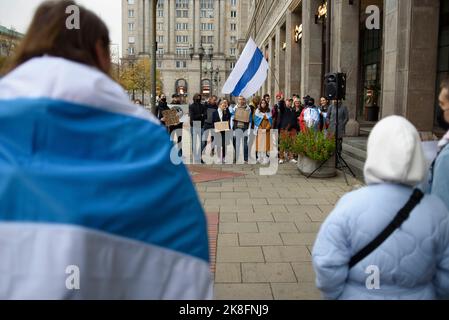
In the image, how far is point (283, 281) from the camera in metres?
5.43

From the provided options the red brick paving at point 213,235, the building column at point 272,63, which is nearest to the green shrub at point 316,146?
the red brick paving at point 213,235

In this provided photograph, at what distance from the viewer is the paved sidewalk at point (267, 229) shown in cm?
534

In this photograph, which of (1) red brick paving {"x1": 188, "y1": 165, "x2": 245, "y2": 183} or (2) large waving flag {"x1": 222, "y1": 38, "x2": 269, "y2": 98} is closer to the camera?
(1) red brick paving {"x1": 188, "y1": 165, "x2": 245, "y2": 183}

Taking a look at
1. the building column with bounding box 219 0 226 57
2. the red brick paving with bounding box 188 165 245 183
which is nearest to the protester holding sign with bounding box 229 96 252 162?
the red brick paving with bounding box 188 165 245 183

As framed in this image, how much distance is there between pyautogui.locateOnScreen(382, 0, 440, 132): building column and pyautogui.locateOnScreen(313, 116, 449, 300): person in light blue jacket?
10850 mm

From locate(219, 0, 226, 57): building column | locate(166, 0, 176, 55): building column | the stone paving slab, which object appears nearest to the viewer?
the stone paving slab

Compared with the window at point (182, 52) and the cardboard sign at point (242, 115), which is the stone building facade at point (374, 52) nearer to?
the cardboard sign at point (242, 115)

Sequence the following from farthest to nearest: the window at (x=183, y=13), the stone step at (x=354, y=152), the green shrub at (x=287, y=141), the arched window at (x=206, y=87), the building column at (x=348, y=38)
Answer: the window at (x=183, y=13) → the arched window at (x=206, y=87) → the building column at (x=348, y=38) → the stone step at (x=354, y=152) → the green shrub at (x=287, y=141)

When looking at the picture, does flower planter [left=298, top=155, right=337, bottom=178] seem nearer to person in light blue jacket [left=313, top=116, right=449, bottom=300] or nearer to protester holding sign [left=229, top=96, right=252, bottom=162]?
protester holding sign [left=229, top=96, right=252, bottom=162]

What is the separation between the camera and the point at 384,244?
7.91ft

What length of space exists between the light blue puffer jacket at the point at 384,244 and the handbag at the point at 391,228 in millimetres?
16

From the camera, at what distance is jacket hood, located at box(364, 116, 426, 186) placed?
238 cm
